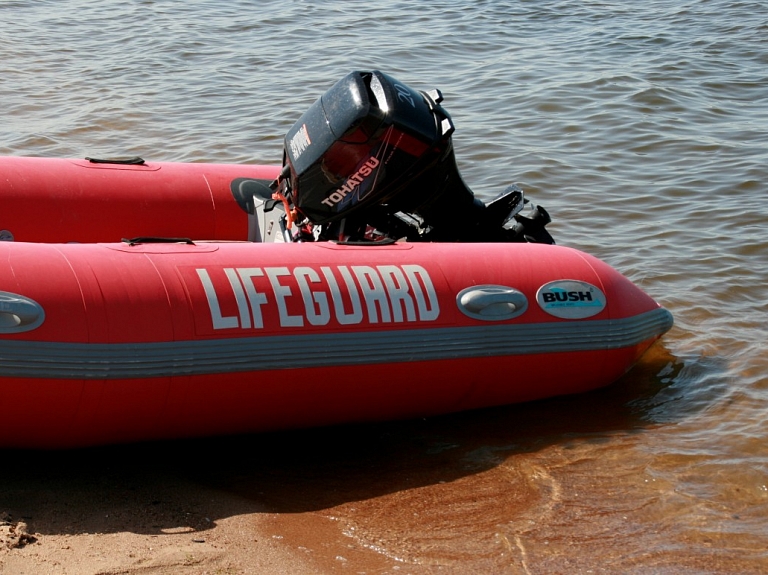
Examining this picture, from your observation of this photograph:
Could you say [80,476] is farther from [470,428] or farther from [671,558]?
[671,558]

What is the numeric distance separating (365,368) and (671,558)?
123 cm

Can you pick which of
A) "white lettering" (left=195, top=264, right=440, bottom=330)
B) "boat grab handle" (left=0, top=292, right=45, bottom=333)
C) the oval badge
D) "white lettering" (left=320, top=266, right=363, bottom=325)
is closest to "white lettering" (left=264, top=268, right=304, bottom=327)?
"white lettering" (left=195, top=264, right=440, bottom=330)

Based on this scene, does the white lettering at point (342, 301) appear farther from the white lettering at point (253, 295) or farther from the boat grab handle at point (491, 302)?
the boat grab handle at point (491, 302)

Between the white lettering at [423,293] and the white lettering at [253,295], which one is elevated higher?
the white lettering at [253,295]

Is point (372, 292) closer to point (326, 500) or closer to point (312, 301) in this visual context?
point (312, 301)

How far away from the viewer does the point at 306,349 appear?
3.64 m

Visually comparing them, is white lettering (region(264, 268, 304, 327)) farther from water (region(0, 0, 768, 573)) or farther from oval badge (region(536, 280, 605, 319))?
oval badge (region(536, 280, 605, 319))

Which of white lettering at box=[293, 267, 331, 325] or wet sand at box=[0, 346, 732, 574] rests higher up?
white lettering at box=[293, 267, 331, 325]

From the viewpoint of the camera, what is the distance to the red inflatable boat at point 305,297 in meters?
3.36

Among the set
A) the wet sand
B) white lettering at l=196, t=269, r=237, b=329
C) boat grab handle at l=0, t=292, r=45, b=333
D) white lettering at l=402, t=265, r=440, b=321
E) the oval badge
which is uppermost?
boat grab handle at l=0, t=292, r=45, b=333

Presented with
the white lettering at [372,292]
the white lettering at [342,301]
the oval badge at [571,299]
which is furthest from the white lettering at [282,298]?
the oval badge at [571,299]

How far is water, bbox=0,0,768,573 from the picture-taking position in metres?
3.40

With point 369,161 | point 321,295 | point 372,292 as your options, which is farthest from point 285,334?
point 369,161

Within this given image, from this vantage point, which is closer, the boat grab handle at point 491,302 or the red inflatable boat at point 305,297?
the red inflatable boat at point 305,297
